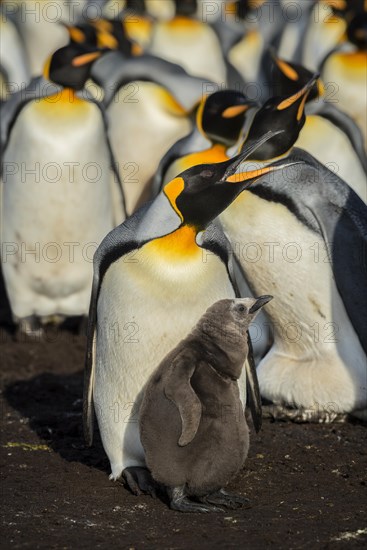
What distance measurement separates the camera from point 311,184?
190 inches

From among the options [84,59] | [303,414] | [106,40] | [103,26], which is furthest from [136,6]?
[303,414]

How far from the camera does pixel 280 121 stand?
5.01m

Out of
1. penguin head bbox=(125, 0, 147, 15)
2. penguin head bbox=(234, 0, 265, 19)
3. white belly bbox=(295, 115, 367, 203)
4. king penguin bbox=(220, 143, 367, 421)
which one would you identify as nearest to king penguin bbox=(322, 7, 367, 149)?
white belly bbox=(295, 115, 367, 203)

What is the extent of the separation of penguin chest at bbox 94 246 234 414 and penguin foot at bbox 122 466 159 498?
0.23 meters

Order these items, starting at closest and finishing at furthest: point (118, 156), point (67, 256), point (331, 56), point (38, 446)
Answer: point (38, 446) → point (67, 256) → point (118, 156) → point (331, 56)

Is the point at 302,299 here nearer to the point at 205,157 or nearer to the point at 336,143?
the point at 205,157

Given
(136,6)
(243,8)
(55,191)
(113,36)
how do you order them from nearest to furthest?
1. (55,191)
2. (113,36)
3. (136,6)
4. (243,8)

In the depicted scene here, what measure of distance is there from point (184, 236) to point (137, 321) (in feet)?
1.04

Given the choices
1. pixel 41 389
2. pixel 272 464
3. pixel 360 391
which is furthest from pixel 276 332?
pixel 41 389

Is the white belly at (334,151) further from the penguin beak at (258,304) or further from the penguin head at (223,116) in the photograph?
the penguin beak at (258,304)

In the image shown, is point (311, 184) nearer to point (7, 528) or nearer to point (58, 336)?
point (7, 528)

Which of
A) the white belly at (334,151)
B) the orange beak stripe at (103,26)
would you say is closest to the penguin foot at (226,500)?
the white belly at (334,151)

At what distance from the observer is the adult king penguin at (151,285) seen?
3.90 meters

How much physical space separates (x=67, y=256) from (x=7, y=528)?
319 centimetres
